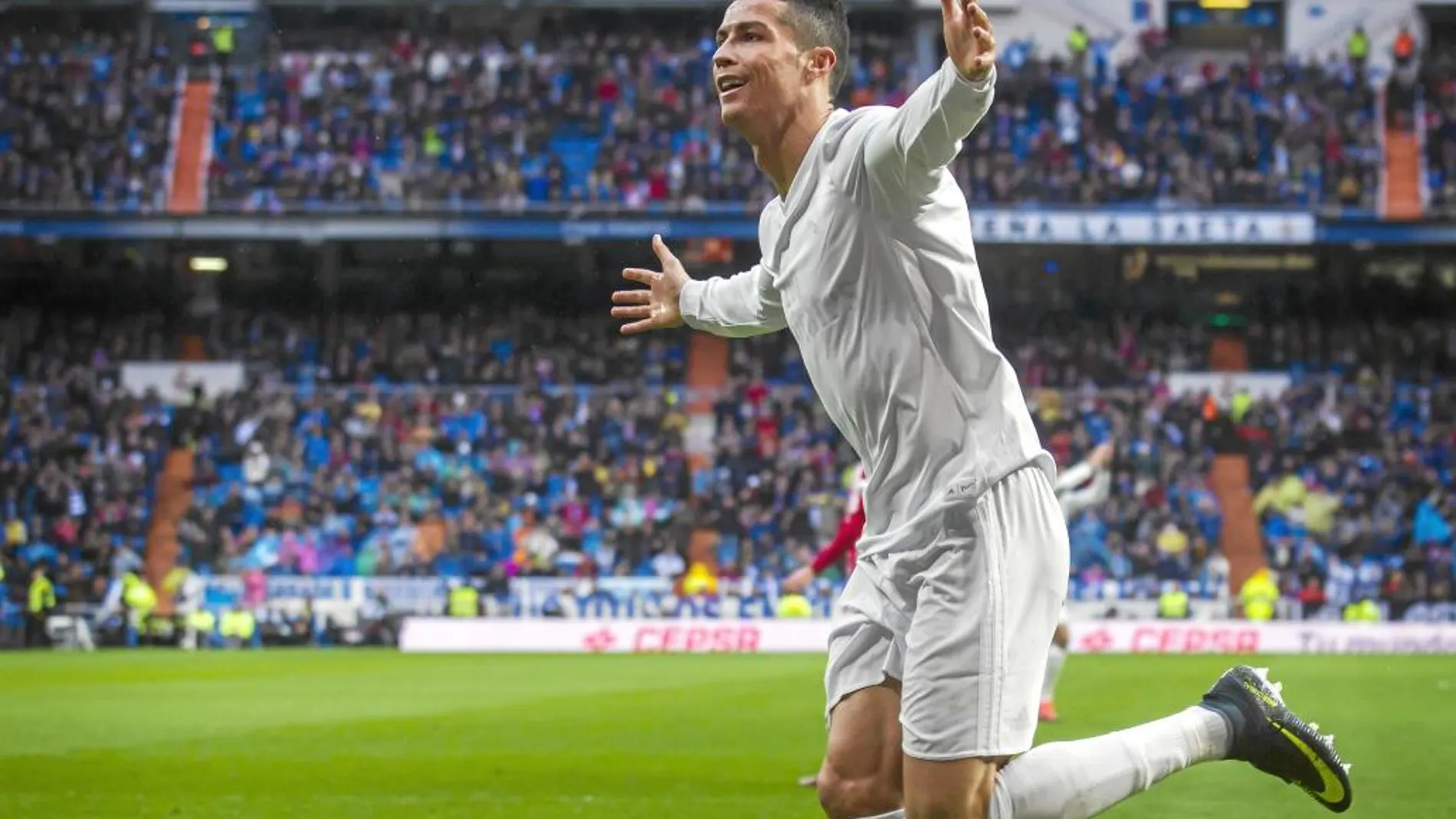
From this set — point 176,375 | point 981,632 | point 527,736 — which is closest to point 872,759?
point 981,632

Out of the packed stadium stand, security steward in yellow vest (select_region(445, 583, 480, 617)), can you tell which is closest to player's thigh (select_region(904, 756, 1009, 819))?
security steward in yellow vest (select_region(445, 583, 480, 617))

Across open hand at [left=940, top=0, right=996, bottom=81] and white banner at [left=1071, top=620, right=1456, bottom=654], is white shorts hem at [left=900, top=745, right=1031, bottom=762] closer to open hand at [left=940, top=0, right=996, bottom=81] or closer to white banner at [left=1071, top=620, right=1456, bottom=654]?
open hand at [left=940, top=0, right=996, bottom=81]

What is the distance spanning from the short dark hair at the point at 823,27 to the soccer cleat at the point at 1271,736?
7.09 feet

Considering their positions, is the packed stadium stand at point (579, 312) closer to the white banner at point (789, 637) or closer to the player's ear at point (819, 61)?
the white banner at point (789, 637)

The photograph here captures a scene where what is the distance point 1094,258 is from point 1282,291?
12.3ft

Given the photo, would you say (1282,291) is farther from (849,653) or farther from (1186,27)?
(849,653)

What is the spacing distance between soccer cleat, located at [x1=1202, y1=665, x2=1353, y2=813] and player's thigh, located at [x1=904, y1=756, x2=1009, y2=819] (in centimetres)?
132

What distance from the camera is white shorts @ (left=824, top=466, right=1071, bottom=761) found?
4359 millimetres

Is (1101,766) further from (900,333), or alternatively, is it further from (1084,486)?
(1084,486)

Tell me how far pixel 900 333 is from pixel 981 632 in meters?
0.75

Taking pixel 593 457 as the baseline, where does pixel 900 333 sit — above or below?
above

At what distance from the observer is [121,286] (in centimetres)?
3625

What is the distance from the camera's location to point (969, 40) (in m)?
3.85

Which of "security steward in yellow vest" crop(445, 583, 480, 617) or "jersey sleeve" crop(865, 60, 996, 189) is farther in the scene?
"security steward in yellow vest" crop(445, 583, 480, 617)
